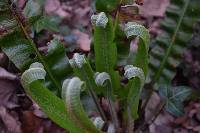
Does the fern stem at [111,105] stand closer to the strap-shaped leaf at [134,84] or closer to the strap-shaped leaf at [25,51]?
the strap-shaped leaf at [134,84]

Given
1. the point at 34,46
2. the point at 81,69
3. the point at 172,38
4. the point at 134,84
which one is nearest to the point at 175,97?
the point at 172,38

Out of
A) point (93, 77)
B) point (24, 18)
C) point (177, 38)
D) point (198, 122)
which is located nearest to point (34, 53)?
point (24, 18)

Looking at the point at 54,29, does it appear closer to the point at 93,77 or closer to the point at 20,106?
the point at 20,106

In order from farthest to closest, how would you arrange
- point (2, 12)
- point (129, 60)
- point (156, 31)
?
point (156, 31)
point (129, 60)
point (2, 12)

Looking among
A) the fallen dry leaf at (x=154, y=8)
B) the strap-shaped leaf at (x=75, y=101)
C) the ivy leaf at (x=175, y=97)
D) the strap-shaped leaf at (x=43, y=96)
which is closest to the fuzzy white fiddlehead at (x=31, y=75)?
the strap-shaped leaf at (x=43, y=96)

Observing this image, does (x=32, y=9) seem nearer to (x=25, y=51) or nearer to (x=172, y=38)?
(x=25, y=51)

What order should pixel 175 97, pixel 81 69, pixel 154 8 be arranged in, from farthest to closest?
pixel 154 8, pixel 175 97, pixel 81 69
